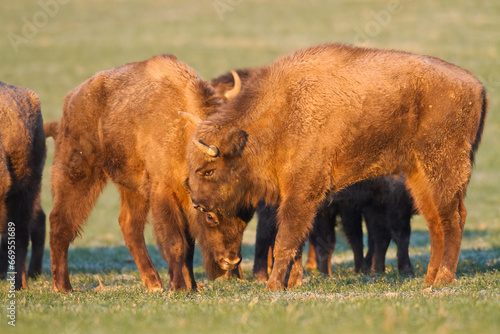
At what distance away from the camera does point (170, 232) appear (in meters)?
8.66

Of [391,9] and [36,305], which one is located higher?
[391,9]

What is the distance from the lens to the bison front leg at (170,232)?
861 centimetres

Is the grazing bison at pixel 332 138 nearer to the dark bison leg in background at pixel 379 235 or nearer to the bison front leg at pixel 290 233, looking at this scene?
the bison front leg at pixel 290 233

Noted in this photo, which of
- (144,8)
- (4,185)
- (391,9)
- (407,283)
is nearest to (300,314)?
(407,283)

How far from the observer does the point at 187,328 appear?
533 cm

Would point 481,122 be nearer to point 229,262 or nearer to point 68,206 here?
point 229,262

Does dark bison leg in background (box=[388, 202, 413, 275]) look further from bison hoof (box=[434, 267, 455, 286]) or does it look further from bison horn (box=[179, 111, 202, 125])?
bison horn (box=[179, 111, 202, 125])

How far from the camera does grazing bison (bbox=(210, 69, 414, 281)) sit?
10992 mm

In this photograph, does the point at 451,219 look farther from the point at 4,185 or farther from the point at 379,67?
the point at 4,185

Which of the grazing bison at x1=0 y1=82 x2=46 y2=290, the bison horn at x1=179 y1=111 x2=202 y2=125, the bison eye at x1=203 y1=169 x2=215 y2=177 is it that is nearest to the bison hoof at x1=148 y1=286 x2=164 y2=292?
the bison eye at x1=203 y1=169 x2=215 y2=177

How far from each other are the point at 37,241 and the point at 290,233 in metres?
5.14

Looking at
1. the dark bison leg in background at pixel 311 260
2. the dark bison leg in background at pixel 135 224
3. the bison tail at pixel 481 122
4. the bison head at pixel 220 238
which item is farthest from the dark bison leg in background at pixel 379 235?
the dark bison leg in background at pixel 135 224

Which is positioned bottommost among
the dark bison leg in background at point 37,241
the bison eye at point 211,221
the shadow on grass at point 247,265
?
the shadow on grass at point 247,265

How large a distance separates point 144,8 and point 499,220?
146 ft
